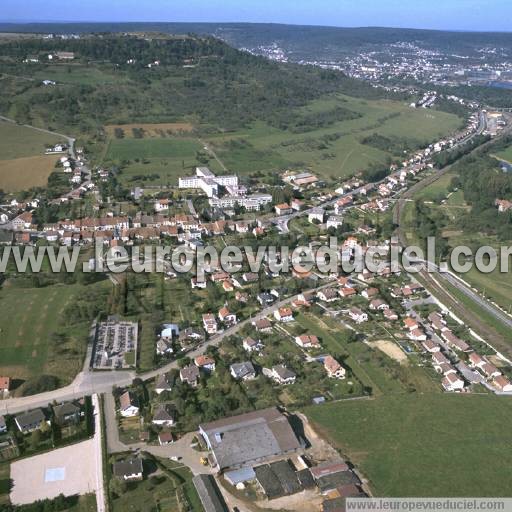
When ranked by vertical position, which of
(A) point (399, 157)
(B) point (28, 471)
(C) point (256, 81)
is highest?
(C) point (256, 81)

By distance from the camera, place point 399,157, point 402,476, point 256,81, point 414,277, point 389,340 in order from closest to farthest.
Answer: point 402,476
point 389,340
point 414,277
point 399,157
point 256,81

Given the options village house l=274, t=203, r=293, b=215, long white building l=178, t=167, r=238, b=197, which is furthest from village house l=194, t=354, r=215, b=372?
long white building l=178, t=167, r=238, b=197

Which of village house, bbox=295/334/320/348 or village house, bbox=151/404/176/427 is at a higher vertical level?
village house, bbox=295/334/320/348

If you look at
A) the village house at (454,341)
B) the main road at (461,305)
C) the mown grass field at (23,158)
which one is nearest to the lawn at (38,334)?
the village house at (454,341)

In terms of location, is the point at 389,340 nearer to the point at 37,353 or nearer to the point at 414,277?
the point at 414,277

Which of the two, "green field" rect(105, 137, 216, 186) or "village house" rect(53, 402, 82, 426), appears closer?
"village house" rect(53, 402, 82, 426)

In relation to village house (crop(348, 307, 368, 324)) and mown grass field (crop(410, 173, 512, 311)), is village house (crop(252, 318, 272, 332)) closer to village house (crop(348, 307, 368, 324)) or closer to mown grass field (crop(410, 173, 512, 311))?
village house (crop(348, 307, 368, 324))

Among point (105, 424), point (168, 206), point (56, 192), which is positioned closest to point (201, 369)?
point (105, 424)
